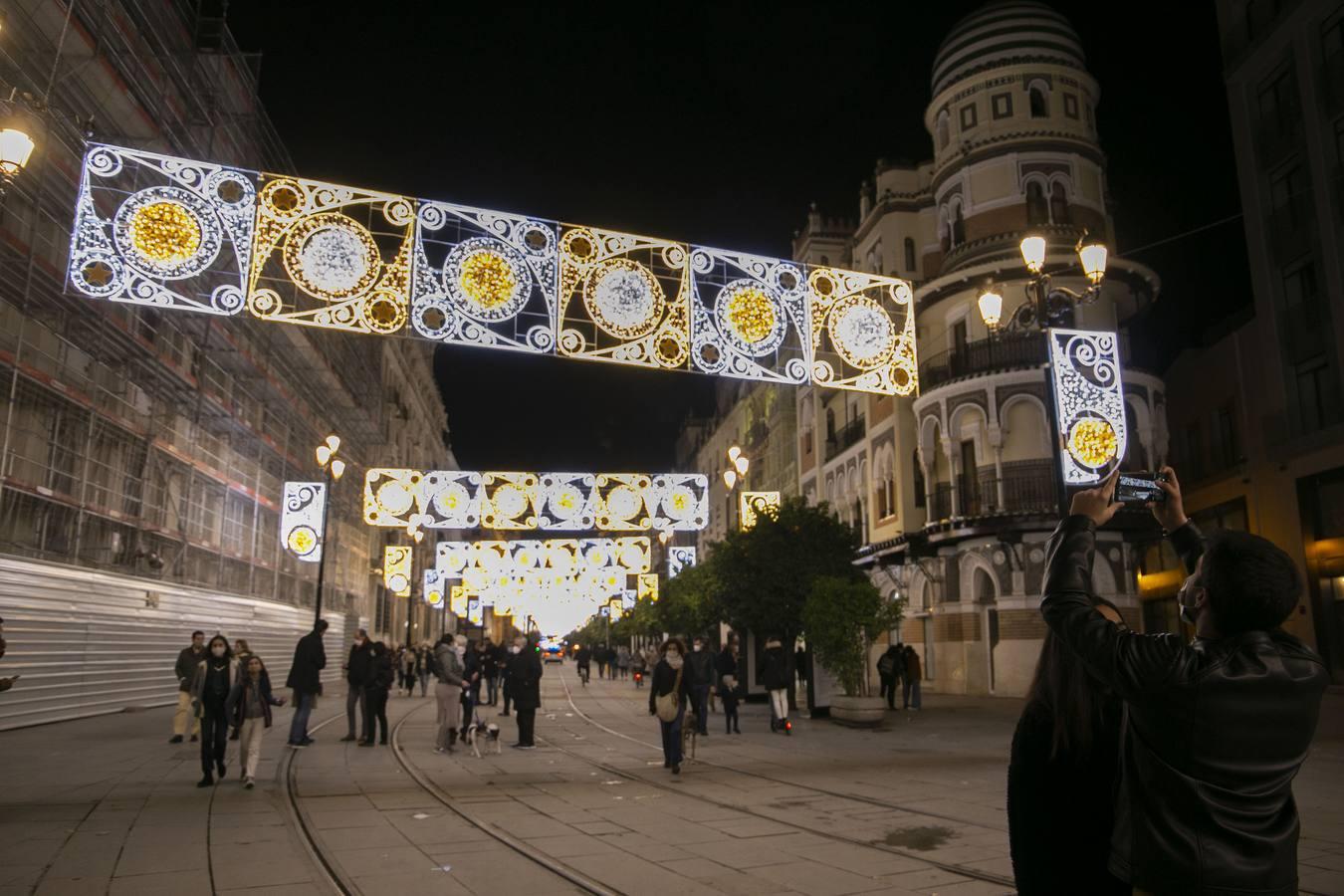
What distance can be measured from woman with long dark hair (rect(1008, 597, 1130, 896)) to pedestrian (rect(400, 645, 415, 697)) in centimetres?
3375

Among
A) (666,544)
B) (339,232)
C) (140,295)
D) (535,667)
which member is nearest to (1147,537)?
(666,544)

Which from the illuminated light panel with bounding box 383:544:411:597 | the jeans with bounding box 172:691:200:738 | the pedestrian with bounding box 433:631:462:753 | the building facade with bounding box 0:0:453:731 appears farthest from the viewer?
the illuminated light panel with bounding box 383:544:411:597

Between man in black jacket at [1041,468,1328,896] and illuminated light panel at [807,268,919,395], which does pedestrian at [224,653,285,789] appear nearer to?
illuminated light panel at [807,268,919,395]

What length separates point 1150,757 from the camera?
2.48 metres

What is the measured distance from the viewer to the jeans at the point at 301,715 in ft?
50.2

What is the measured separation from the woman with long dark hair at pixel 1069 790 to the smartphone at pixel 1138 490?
491mm

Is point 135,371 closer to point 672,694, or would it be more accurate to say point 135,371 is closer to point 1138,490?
point 672,694

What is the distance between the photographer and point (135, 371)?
22344 mm

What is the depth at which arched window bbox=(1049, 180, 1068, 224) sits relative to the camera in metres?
31.8

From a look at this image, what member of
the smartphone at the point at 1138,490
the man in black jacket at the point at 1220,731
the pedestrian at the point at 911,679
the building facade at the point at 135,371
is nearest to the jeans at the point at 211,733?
the building facade at the point at 135,371

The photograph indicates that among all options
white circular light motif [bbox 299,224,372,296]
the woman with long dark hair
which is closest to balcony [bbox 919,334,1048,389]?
white circular light motif [bbox 299,224,372,296]

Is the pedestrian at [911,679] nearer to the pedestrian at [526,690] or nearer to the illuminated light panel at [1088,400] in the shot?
the pedestrian at [526,690]

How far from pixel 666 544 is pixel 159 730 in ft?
58.2

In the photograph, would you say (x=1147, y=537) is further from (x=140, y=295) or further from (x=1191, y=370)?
(x=140, y=295)
